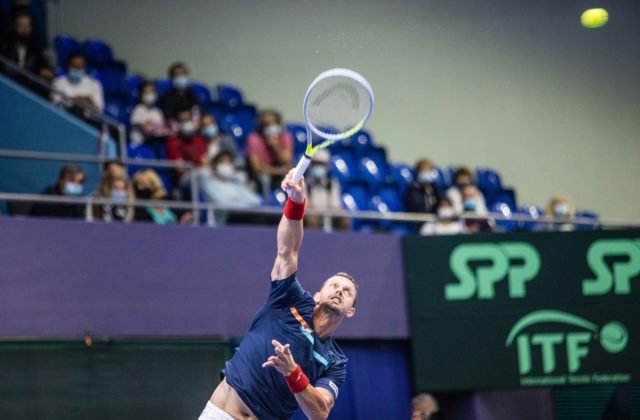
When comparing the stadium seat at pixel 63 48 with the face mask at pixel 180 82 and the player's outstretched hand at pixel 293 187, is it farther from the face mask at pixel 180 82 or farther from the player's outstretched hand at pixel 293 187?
the player's outstretched hand at pixel 293 187

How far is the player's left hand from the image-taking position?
18.9 ft

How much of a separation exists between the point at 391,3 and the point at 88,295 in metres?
6.11

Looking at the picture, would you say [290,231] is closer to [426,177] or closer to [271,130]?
[271,130]

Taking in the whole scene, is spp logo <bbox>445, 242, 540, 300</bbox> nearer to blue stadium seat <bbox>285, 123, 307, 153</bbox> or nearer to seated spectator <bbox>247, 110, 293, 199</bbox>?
seated spectator <bbox>247, 110, 293, 199</bbox>

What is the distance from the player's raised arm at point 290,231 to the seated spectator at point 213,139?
6.72 metres

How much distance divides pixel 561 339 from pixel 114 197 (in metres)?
5.20

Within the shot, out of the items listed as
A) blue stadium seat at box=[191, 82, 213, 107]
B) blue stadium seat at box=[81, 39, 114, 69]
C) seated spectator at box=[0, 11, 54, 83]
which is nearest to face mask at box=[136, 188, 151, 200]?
seated spectator at box=[0, 11, 54, 83]

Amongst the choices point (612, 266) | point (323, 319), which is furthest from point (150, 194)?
point (323, 319)

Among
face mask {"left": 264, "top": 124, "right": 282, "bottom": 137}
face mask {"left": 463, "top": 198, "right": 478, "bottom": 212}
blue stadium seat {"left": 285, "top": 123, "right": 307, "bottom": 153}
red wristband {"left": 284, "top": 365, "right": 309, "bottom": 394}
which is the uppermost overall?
blue stadium seat {"left": 285, "top": 123, "right": 307, "bottom": 153}

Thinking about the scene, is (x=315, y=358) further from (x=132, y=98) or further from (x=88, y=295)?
(x=132, y=98)

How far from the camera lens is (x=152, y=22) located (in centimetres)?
1544

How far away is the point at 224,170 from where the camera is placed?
12.5 meters

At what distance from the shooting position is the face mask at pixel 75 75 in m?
12.7

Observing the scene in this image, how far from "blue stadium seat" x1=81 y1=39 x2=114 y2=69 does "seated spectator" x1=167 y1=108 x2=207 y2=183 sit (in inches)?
71.3
